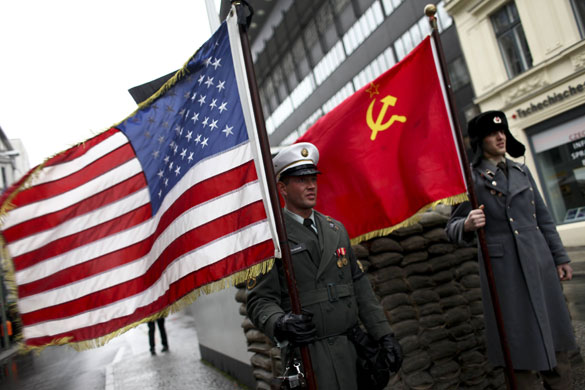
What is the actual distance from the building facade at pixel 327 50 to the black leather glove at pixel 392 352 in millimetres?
14309

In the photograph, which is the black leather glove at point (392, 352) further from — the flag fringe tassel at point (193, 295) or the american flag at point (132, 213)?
the american flag at point (132, 213)

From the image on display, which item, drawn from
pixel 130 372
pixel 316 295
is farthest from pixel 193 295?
pixel 130 372

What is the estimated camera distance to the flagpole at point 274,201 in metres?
2.09

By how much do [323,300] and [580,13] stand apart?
42.2 feet

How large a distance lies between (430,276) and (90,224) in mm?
2885

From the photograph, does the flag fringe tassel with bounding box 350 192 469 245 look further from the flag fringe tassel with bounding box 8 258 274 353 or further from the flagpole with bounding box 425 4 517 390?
the flag fringe tassel with bounding box 8 258 274 353

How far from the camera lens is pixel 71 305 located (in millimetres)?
2803

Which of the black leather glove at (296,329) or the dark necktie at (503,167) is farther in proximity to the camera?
the dark necktie at (503,167)

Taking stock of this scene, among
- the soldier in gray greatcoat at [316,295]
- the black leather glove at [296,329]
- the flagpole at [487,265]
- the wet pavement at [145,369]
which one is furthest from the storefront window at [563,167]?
the black leather glove at [296,329]

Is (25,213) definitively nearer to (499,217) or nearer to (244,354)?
(499,217)

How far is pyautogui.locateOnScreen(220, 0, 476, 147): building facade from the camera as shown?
16656 mm

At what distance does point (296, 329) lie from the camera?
6.67 ft

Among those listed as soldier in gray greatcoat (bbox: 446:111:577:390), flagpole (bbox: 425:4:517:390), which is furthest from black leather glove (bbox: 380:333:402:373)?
soldier in gray greatcoat (bbox: 446:111:577:390)

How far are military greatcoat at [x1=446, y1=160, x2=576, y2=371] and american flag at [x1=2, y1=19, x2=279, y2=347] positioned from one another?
1745mm
